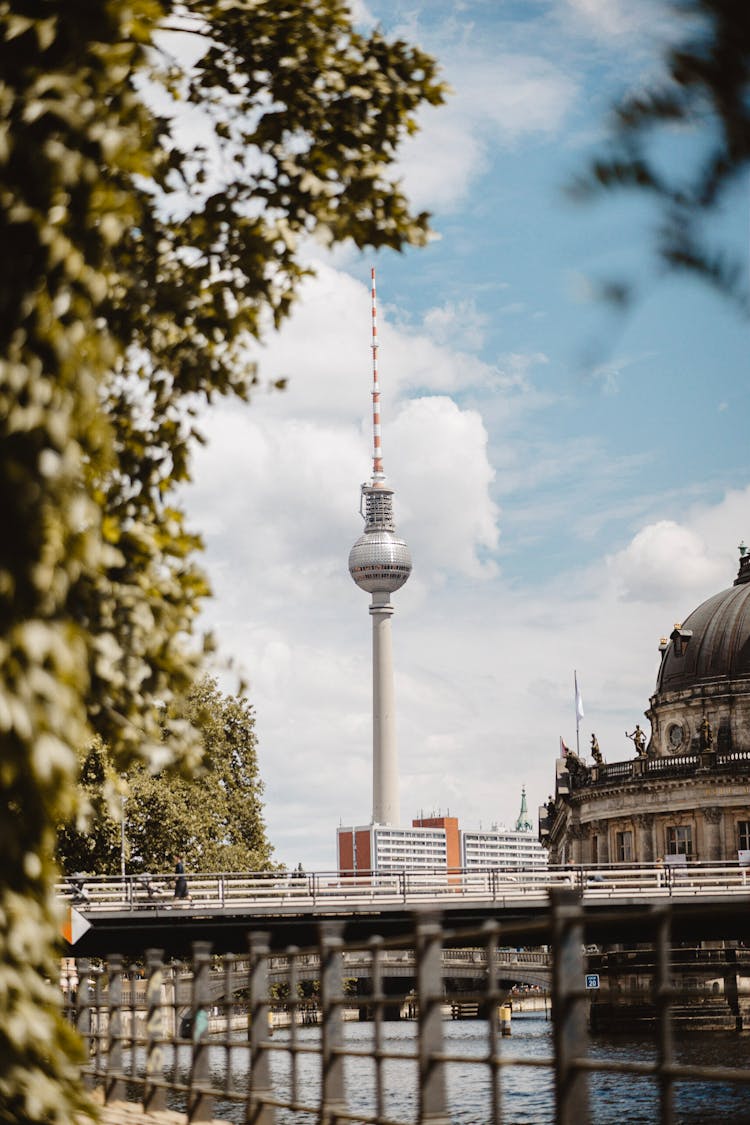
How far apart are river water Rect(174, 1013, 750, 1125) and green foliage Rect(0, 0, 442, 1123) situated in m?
18.8

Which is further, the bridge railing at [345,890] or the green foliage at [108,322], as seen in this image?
the bridge railing at [345,890]

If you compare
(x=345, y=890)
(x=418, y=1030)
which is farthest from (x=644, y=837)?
(x=418, y=1030)

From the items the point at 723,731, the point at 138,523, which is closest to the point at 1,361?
the point at 138,523

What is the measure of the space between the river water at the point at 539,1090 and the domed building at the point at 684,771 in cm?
2042

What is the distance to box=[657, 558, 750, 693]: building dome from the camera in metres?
93.8

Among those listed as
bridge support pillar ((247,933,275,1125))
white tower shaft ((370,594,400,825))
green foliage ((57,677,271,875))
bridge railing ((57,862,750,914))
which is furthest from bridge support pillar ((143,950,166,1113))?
white tower shaft ((370,594,400,825))

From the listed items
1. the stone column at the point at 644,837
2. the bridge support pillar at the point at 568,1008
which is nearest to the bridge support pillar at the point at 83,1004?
the bridge support pillar at the point at 568,1008

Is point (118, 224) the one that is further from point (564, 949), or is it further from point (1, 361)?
point (564, 949)

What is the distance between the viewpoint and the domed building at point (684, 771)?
277ft

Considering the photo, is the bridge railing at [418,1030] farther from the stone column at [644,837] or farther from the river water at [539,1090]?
the stone column at [644,837]

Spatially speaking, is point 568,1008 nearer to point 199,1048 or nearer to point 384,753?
point 199,1048

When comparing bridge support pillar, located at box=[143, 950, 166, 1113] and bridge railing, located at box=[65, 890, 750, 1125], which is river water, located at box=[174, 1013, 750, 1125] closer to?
bridge support pillar, located at box=[143, 950, 166, 1113]

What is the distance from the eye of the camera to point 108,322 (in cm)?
1130

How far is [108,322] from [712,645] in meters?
87.1
